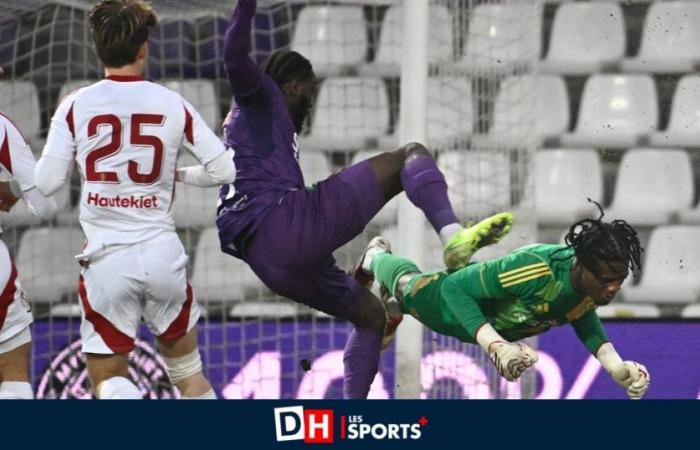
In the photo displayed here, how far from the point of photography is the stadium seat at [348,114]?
6.52 meters

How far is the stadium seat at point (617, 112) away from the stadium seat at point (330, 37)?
1049 millimetres

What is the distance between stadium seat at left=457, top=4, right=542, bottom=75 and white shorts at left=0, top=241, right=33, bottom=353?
7.85 ft

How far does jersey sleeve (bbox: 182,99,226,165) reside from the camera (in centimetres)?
380

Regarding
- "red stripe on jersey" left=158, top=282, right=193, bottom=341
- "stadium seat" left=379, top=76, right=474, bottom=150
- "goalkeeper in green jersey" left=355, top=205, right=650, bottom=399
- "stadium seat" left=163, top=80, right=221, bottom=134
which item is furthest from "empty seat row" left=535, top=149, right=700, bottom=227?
"red stripe on jersey" left=158, top=282, right=193, bottom=341

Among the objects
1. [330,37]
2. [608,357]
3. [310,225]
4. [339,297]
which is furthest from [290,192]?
[330,37]

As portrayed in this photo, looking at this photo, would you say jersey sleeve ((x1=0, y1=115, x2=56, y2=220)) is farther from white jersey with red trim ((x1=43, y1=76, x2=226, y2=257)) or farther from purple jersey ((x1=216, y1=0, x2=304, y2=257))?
purple jersey ((x1=216, y1=0, x2=304, y2=257))

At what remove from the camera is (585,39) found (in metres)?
6.92

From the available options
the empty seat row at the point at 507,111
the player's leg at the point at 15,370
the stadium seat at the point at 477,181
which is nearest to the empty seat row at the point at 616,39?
the empty seat row at the point at 507,111

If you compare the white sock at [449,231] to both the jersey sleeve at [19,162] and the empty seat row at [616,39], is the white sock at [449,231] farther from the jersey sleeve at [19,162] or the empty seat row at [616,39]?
the empty seat row at [616,39]

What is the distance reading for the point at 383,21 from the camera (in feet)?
22.1

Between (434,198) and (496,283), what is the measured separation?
36 cm
